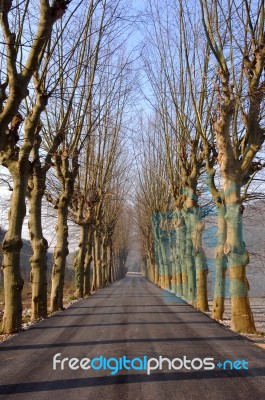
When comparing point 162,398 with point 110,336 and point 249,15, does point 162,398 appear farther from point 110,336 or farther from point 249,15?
point 249,15

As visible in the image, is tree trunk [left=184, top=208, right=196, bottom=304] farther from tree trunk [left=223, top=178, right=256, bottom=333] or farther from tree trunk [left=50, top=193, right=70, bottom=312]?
tree trunk [left=223, top=178, right=256, bottom=333]

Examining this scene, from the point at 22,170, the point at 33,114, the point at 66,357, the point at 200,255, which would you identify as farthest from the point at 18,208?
the point at 200,255

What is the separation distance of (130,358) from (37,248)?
23.1ft

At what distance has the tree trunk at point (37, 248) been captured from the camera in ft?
42.9

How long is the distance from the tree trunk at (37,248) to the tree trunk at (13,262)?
255 centimetres

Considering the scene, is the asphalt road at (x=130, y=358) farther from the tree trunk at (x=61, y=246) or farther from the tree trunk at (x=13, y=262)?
the tree trunk at (x=61, y=246)

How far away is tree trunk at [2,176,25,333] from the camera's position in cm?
1023

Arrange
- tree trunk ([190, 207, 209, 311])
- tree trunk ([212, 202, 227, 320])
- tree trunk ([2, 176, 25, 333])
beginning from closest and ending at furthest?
tree trunk ([2, 176, 25, 333]) < tree trunk ([212, 202, 227, 320]) < tree trunk ([190, 207, 209, 311])

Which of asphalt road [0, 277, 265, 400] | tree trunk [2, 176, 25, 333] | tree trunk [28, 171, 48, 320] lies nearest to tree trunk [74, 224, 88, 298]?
tree trunk [28, 171, 48, 320]

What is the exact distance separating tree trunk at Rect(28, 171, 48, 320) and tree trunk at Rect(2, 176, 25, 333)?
255cm

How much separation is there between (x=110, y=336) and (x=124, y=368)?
111 inches

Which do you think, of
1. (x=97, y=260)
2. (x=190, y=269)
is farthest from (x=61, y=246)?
(x=97, y=260)

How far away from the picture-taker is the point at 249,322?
10391 millimetres

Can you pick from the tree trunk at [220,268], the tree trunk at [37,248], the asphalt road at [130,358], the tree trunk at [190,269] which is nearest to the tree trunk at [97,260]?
the tree trunk at [190,269]
